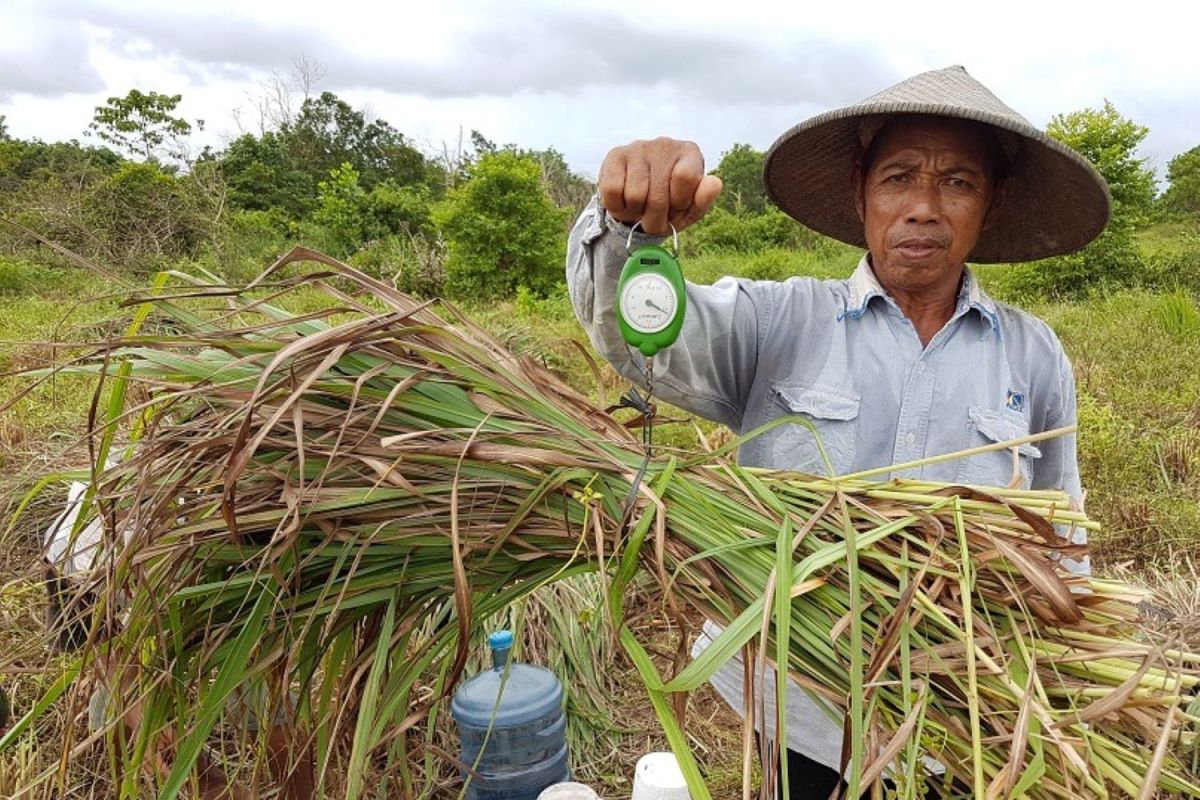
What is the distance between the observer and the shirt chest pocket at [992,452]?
1.38 metres

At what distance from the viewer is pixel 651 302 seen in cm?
113

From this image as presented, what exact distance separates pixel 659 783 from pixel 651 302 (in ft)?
4.28

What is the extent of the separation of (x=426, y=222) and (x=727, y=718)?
48.3ft

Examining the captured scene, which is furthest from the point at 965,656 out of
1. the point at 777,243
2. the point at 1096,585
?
the point at 777,243

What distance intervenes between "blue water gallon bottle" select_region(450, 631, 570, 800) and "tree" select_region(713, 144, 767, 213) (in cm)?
1839

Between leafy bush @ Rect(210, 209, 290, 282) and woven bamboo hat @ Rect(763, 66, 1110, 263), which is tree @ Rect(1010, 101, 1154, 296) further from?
leafy bush @ Rect(210, 209, 290, 282)

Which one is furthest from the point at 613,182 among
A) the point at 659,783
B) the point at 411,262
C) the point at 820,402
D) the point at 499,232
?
the point at 411,262

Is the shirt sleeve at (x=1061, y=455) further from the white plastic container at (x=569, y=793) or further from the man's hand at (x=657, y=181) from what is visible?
the white plastic container at (x=569, y=793)

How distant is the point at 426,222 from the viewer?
16500 mm

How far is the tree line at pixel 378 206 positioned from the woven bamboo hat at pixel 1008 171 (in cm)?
447

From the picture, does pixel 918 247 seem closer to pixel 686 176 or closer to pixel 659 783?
pixel 686 176

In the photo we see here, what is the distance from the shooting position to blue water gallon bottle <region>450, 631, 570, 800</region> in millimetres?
2623

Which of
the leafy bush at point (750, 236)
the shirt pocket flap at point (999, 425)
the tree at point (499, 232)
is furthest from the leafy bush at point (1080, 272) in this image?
the shirt pocket flap at point (999, 425)

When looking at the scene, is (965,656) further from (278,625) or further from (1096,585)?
(278,625)
